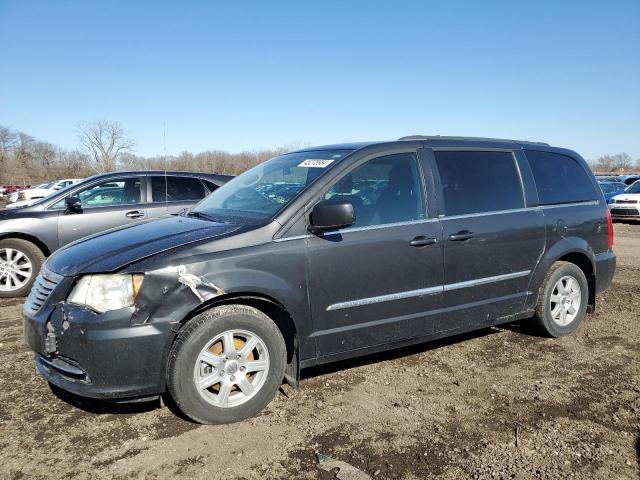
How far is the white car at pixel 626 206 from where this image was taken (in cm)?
1753

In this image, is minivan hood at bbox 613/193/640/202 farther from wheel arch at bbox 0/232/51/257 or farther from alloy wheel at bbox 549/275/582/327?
wheel arch at bbox 0/232/51/257

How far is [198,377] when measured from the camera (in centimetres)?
313

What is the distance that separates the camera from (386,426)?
3.21 m

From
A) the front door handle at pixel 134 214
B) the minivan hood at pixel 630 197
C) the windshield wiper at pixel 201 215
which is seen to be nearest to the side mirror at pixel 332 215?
the windshield wiper at pixel 201 215

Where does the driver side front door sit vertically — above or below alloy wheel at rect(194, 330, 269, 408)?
above

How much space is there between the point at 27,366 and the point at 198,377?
204 centimetres

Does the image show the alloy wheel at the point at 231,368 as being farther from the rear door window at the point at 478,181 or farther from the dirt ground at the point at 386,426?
the rear door window at the point at 478,181

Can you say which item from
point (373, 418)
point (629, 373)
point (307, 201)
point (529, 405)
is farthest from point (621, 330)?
point (307, 201)

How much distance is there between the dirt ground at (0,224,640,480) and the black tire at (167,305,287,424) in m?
0.10

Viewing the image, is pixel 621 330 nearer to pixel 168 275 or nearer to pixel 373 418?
pixel 373 418

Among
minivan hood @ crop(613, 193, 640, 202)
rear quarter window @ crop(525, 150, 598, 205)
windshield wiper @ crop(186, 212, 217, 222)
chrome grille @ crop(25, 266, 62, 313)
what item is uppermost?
rear quarter window @ crop(525, 150, 598, 205)

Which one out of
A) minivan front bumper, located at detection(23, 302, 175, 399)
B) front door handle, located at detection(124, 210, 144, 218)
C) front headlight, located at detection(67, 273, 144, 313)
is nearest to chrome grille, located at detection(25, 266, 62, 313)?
minivan front bumper, located at detection(23, 302, 175, 399)

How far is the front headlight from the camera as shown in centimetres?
298

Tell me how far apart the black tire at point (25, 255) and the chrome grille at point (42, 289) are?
12.9 ft
